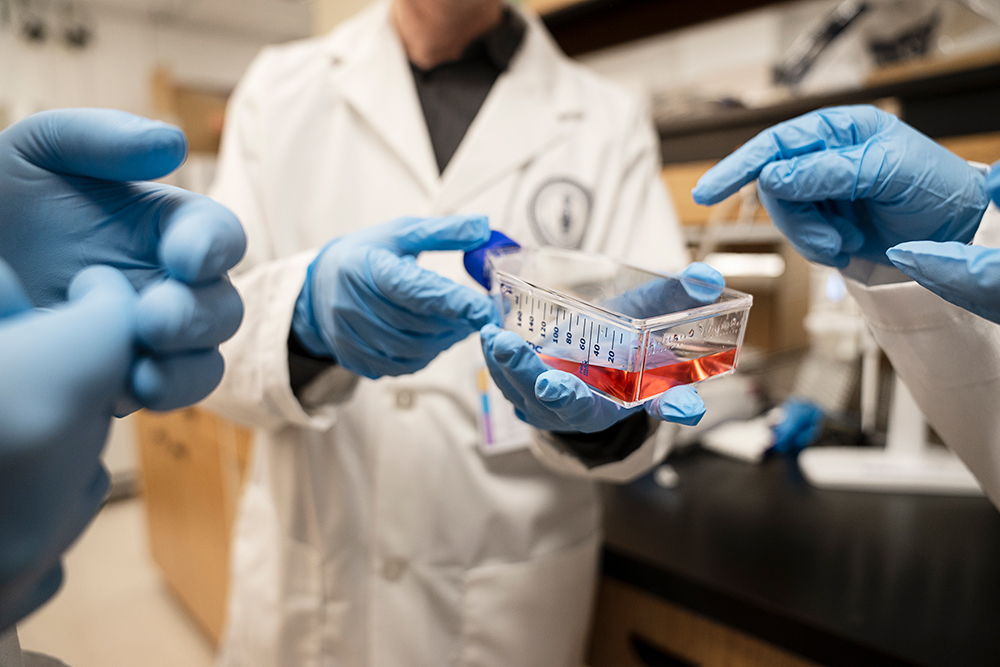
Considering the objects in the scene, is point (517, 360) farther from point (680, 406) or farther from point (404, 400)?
point (404, 400)

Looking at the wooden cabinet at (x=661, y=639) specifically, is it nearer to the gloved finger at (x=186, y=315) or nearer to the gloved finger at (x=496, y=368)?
the gloved finger at (x=496, y=368)

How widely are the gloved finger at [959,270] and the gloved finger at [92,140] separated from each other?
1.80 feet

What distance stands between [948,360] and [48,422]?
26.0 inches

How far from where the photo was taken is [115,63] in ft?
4.12

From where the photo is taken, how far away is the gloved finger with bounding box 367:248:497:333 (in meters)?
0.56

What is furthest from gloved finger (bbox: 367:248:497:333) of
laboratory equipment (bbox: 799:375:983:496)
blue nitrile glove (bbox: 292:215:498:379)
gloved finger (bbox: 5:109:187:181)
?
laboratory equipment (bbox: 799:375:983:496)

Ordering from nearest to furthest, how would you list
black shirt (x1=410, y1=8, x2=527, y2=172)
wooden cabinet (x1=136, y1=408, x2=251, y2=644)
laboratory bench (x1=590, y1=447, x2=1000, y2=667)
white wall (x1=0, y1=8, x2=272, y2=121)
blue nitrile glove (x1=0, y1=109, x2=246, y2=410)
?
1. blue nitrile glove (x1=0, y1=109, x2=246, y2=410)
2. laboratory bench (x1=590, y1=447, x2=1000, y2=667)
3. white wall (x1=0, y1=8, x2=272, y2=121)
4. black shirt (x1=410, y1=8, x2=527, y2=172)
5. wooden cabinet (x1=136, y1=408, x2=251, y2=644)

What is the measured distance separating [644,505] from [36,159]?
3.20ft

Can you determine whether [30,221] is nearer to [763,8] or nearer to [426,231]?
[426,231]

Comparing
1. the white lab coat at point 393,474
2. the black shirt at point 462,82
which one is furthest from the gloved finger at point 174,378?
the black shirt at point 462,82

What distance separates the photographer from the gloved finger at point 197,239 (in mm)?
377

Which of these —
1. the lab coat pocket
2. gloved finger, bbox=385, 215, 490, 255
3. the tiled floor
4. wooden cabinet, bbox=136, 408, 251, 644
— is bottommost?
wooden cabinet, bbox=136, 408, 251, 644

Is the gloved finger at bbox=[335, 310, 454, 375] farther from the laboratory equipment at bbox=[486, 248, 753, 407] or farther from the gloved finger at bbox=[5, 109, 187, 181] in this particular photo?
the gloved finger at bbox=[5, 109, 187, 181]

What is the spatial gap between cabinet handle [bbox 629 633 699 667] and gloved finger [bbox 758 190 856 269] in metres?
0.69
